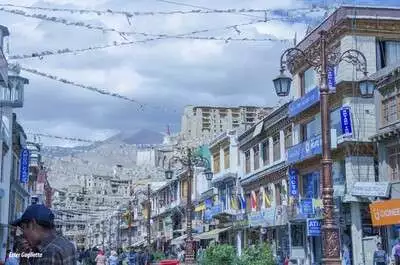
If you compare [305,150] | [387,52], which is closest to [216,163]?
[305,150]

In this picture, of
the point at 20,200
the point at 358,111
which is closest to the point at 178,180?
the point at 20,200

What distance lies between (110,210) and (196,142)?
52.1 metres

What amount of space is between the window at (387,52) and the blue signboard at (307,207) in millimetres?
7713

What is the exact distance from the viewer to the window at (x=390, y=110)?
2891cm

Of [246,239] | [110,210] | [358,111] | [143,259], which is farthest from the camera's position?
[110,210]

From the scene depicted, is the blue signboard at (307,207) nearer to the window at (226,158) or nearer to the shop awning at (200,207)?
the window at (226,158)

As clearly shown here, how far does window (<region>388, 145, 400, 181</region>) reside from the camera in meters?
29.1

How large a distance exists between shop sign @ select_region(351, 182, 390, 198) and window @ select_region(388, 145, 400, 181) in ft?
1.86

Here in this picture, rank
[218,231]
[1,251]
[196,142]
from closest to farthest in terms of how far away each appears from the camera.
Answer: [1,251], [218,231], [196,142]

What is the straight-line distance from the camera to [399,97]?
2844 centimetres

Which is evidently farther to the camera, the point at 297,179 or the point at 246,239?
the point at 246,239

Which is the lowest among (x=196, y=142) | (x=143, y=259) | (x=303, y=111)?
(x=143, y=259)

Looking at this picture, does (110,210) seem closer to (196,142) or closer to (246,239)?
(196,142)

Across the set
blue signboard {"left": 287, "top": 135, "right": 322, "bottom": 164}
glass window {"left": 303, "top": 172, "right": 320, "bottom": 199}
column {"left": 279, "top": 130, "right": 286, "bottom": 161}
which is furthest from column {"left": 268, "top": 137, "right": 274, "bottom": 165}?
glass window {"left": 303, "top": 172, "right": 320, "bottom": 199}
